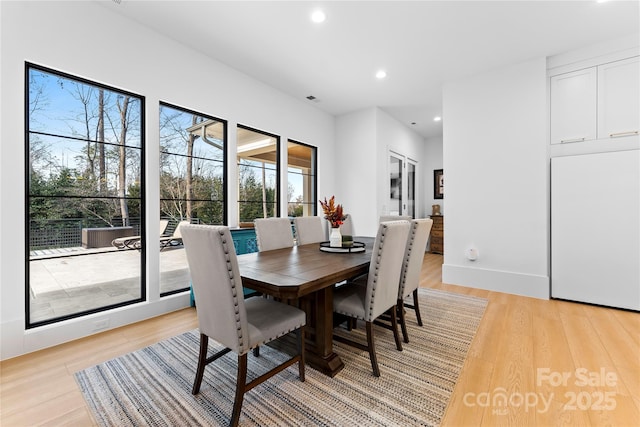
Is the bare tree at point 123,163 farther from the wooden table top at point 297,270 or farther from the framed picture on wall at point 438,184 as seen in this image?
the framed picture on wall at point 438,184

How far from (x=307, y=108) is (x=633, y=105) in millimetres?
4136

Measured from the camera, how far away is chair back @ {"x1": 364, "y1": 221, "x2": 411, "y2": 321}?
1811 millimetres

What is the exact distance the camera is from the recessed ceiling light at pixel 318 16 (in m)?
2.58

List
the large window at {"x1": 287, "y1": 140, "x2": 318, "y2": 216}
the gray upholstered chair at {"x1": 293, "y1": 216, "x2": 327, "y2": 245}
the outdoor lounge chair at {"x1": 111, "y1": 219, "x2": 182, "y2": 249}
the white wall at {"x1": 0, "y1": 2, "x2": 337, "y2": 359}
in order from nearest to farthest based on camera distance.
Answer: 1. the white wall at {"x1": 0, "y1": 2, "x2": 337, "y2": 359}
2. the outdoor lounge chair at {"x1": 111, "y1": 219, "x2": 182, "y2": 249}
3. the gray upholstered chair at {"x1": 293, "y1": 216, "x2": 327, "y2": 245}
4. the large window at {"x1": 287, "y1": 140, "x2": 318, "y2": 216}

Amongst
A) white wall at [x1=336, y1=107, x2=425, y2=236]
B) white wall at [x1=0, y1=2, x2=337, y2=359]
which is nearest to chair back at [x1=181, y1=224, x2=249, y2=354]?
white wall at [x1=0, y1=2, x2=337, y2=359]

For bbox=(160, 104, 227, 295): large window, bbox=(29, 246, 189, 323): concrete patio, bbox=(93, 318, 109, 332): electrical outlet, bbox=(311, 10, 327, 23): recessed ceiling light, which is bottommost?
bbox=(93, 318, 109, 332): electrical outlet

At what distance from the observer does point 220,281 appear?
4.67ft

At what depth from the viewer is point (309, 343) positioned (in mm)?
2033

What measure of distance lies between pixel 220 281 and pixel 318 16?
2.57 meters

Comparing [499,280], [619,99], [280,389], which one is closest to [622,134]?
[619,99]

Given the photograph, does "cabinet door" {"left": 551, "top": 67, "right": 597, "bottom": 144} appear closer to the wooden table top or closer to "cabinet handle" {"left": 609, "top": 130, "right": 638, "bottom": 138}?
"cabinet handle" {"left": 609, "top": 130, "right": 638, "bottom": 138}

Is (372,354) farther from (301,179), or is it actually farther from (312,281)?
(301,179)

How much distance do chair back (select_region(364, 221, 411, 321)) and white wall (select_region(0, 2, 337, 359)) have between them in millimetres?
2283

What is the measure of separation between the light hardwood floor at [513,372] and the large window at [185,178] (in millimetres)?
594
